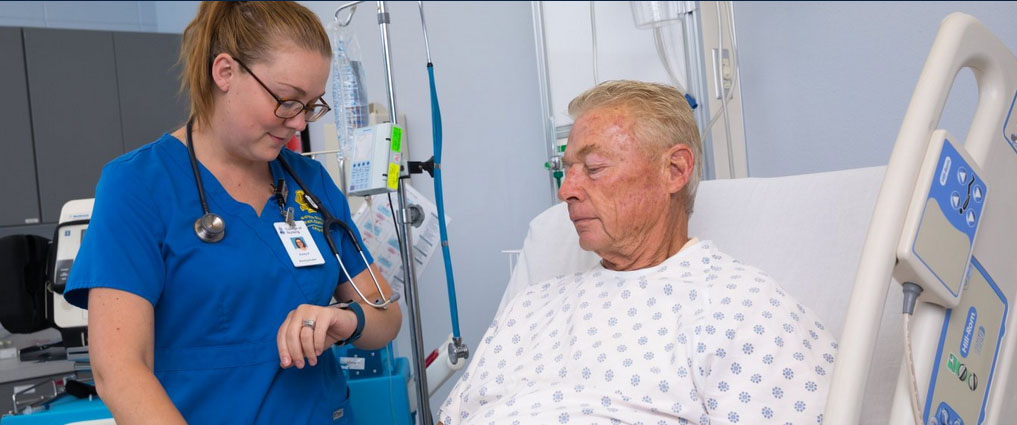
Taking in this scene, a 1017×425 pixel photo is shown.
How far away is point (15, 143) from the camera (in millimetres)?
3750

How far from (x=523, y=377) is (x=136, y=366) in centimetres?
60

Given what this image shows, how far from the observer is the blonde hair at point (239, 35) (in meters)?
1.34

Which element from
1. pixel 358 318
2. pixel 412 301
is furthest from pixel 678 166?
pixel 412 301

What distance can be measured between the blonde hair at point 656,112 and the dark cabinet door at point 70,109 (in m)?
3.12

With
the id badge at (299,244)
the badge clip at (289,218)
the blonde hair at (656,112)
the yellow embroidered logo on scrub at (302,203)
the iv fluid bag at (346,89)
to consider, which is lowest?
the id badge at (299,244)

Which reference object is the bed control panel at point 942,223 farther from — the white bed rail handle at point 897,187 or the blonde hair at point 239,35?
the blonde hair at point 239,35

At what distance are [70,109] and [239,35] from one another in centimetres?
300

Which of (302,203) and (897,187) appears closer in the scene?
(897,187)

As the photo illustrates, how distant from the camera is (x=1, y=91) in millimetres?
3740

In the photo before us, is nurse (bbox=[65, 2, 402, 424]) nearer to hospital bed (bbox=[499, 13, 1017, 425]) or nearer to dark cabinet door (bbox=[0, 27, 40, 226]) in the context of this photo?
hospital bed (bbox=[499, 13, 1017, 425])

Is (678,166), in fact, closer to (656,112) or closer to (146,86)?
(656,112)

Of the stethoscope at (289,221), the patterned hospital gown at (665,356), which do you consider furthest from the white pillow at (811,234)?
the stethoscope at (289,221)

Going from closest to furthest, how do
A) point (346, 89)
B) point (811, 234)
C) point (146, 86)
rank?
point (811, 234)
point (346, 89)
point (146, 86)

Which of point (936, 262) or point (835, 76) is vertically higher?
point (835, 76)
